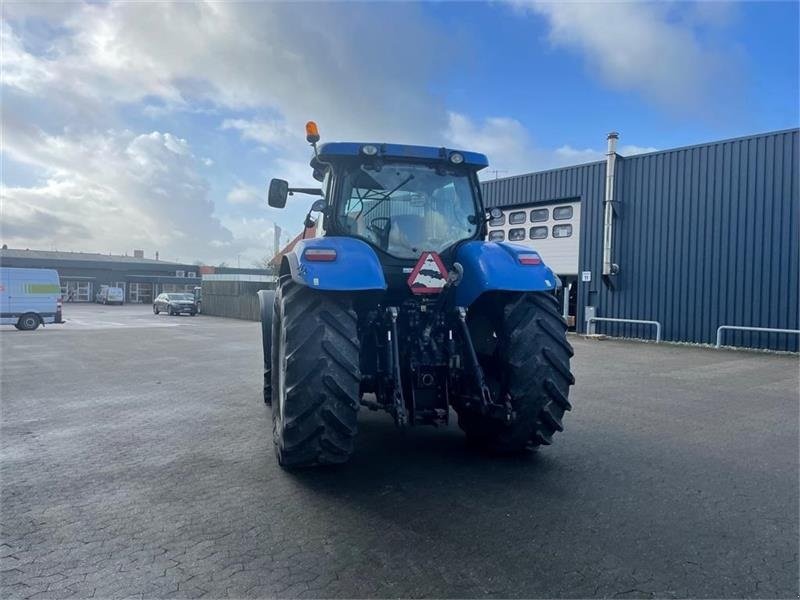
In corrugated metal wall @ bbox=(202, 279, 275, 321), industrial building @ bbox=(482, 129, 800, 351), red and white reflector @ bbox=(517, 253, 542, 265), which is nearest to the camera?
red and white reflector @ bbox=(517, 253, 542, 265)

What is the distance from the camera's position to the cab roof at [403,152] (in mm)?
4223

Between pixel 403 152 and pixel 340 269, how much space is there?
138 cm

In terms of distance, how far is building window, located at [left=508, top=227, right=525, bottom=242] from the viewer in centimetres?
1901

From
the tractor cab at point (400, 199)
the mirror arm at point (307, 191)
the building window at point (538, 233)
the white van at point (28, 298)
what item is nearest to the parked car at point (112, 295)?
the white van at point (28, 298)

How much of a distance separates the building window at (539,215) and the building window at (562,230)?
0.56m

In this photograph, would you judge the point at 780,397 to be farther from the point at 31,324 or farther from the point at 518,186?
the point at 31,324

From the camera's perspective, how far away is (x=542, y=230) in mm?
18516

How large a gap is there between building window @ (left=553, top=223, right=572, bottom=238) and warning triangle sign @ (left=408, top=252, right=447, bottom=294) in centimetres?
1482

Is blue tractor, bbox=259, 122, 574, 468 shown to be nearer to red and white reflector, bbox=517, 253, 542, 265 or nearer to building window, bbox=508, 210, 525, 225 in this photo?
red and white reflector, bbox=517, 253, 542, 265

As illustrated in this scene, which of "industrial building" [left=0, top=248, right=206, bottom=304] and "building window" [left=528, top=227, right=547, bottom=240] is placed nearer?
"building window" [left=528, top=227, right=547, bottom=240]

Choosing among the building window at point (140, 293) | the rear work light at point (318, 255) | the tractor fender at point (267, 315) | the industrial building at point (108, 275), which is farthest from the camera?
the building window at point (140, 293)

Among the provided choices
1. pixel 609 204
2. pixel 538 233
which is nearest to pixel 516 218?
pixel 538 233

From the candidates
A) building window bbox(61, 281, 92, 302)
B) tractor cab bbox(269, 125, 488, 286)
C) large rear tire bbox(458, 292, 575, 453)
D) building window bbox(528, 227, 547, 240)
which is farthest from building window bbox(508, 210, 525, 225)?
building window bbox(61, 281, 92, 302)

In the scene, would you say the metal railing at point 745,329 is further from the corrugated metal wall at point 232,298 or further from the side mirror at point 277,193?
the corrugated metal wall at point 232,298
